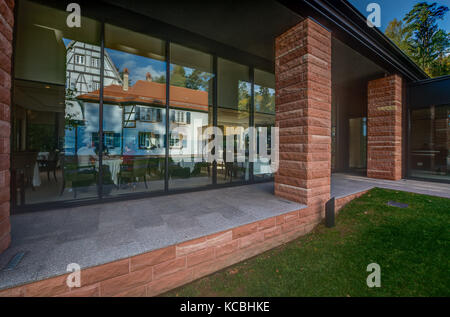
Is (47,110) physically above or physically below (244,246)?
above

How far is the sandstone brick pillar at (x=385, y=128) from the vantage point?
18.6 ft

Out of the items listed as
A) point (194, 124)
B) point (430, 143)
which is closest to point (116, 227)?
point (194, 124)

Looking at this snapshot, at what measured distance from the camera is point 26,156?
3.93m

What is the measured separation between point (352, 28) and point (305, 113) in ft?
6.57

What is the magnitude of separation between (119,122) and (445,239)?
948cm

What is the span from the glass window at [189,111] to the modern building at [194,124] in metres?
0.06

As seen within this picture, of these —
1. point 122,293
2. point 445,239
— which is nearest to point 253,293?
point 122,293

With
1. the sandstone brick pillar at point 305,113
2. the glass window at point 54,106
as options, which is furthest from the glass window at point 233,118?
the glass window at point 54,106

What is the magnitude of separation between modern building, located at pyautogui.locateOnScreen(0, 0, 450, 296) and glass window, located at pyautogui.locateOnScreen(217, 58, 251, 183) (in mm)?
43

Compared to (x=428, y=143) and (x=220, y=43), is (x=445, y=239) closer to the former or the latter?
(x=220, y=43)

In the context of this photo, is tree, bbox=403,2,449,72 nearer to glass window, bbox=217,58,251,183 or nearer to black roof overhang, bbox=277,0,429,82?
black roof overhang, bbox=277,0,429,82

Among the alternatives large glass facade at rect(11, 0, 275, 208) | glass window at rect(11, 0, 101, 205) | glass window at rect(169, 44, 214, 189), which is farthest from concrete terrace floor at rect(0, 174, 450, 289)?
glass window at rect(169, 44, 214, 189)

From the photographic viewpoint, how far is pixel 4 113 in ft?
5.66

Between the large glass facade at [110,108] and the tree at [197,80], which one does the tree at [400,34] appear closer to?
the large glass facade at [110,108]
